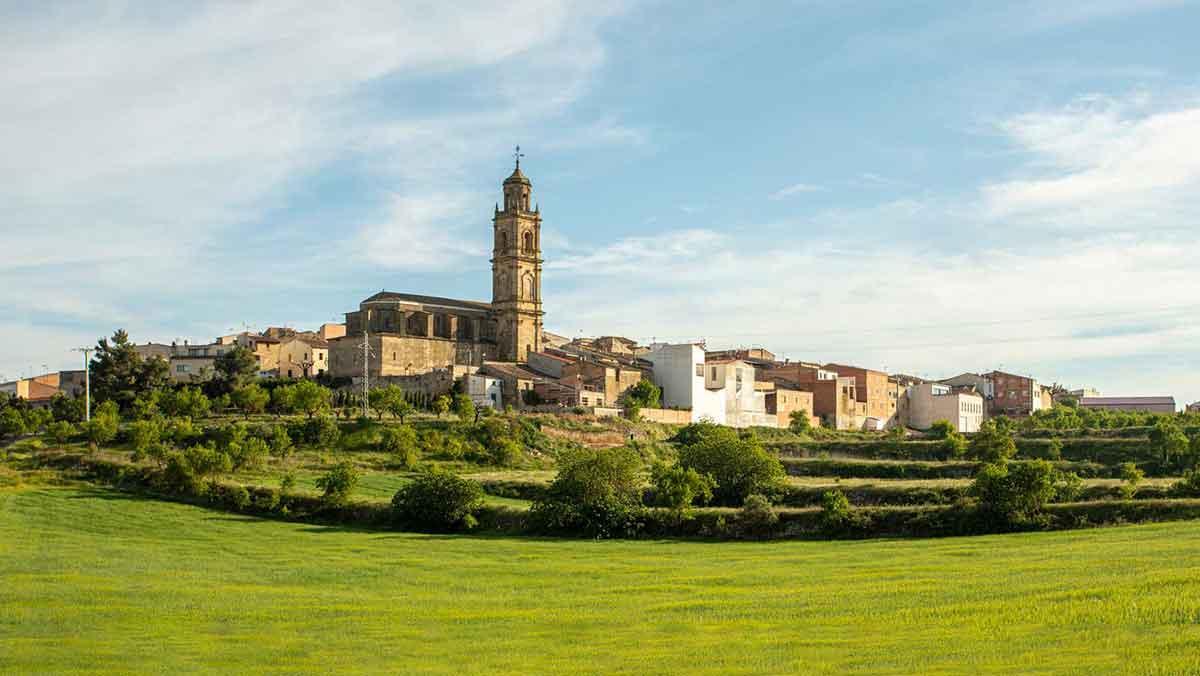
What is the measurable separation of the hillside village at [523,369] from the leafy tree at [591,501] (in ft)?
119

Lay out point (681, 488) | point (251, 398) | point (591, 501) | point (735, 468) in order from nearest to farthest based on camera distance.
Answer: point (591, 501) → point (681, 488) → point (735, 468) → point (251, 398)

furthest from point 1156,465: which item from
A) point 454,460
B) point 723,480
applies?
point 454,460

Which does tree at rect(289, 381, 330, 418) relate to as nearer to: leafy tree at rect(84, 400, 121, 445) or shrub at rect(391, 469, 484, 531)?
leafy tree at rect(84, 400, 121, 445)

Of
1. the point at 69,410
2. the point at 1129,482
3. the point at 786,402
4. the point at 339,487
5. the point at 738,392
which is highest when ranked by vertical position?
the point at 738,392

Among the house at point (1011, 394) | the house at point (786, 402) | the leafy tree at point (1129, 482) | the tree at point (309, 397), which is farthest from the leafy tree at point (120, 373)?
the house at point (1011, 394)

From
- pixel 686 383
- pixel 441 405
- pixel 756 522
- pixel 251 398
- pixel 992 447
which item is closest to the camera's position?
pixel 756 522

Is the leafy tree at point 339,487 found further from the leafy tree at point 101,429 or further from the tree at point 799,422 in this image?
the tree at point 799,422

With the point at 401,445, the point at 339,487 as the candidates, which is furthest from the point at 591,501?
the point at 401,445

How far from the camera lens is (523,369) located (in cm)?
10194

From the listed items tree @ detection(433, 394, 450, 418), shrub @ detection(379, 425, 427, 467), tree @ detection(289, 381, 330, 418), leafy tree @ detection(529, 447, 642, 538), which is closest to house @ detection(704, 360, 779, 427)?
tree @ detection(433, 394, 450, 418)

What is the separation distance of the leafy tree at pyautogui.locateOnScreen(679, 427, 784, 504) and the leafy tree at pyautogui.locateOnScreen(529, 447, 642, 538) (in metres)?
5.49

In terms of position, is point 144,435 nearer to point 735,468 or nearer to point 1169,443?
point 735,468

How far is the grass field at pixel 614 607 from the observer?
2347 centimetres

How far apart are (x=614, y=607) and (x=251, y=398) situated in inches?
2160
